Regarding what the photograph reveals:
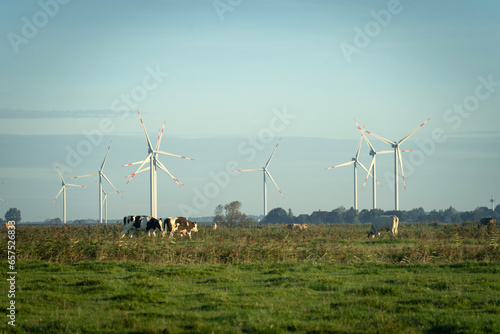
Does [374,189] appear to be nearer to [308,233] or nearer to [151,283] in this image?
[308,233]

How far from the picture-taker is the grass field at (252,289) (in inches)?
397

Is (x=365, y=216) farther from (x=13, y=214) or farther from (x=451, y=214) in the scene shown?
(x=13, y=214)

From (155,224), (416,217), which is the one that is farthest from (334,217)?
(155,224)

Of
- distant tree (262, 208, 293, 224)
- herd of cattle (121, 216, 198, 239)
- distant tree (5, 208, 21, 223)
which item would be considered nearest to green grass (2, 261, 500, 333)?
herd of cattle (121, 216, 198, 239)

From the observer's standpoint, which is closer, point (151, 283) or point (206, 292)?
point (206, 292)

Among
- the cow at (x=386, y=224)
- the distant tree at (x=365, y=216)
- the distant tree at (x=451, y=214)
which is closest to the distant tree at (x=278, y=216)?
the distant tree at (x=365, y=216)

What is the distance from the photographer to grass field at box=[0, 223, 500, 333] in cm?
1008

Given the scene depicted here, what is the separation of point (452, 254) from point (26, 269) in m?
16.1

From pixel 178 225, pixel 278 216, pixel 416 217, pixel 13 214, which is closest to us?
pixel 178 225

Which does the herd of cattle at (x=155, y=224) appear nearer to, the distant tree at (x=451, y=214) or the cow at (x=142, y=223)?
the cow at (x=142, y=223)

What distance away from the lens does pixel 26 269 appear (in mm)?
18469

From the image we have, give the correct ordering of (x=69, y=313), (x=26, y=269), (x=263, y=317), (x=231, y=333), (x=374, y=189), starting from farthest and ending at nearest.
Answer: (x=374, y=189), (x=26, y=269), (x=69, y=313), (x=263, y=317), (x=231, y=333)

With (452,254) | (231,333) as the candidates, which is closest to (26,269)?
(231,333)

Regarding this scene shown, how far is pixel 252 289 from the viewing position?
46.9ft
